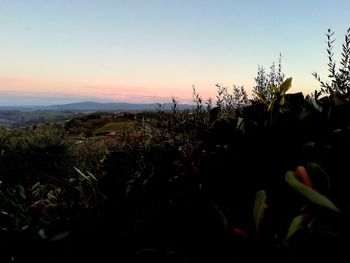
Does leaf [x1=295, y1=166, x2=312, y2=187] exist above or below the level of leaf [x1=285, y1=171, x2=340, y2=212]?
above

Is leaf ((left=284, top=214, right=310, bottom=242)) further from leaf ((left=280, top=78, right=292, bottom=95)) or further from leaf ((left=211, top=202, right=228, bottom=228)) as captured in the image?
leaf ((left=280, top=78, right=292, bottom=95))

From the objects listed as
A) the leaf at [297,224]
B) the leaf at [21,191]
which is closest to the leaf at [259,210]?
the leaf at [297,224]

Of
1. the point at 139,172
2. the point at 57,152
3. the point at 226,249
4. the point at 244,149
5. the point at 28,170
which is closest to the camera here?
the point at 226,249

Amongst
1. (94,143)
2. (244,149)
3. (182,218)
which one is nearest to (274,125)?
(244,149)

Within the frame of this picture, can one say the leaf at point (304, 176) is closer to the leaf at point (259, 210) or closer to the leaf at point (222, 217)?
the leaf at point (259, 210)

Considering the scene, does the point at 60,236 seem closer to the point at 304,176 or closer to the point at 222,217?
the point at 222,217

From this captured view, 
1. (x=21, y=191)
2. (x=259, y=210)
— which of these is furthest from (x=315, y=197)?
(x=21, y=191)

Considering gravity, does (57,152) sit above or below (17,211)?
below

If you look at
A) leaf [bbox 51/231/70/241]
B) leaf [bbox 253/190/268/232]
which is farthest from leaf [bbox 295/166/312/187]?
leaf [bbox 51/231/70/241]

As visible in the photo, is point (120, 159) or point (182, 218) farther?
point (120, 159)

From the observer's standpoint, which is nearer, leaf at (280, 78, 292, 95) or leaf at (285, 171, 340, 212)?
leaf at (285, 171, 340, 212)

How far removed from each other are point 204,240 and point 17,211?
3.77 ft

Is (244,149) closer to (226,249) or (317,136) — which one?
(317,136)

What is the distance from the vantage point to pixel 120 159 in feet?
8.02
